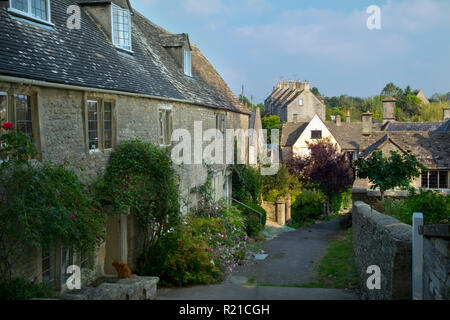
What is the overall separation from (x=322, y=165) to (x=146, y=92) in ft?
76.5

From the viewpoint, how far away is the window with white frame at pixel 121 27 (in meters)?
13.4

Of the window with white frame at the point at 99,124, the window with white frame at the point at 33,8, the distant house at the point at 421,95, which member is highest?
the distant house at the point at 421,95

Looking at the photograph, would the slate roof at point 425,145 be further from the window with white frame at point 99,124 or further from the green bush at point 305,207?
the window with white frame at point 99,124

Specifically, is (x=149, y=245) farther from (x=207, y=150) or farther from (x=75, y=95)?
(x=207, y=150)

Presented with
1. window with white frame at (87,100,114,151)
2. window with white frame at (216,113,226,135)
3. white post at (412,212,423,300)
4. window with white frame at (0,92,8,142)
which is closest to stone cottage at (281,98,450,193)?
window with white frame at (216,113,226,135)

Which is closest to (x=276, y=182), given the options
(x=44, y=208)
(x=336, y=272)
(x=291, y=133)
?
(x=336, y=272)

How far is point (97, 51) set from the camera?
1158 centimetres

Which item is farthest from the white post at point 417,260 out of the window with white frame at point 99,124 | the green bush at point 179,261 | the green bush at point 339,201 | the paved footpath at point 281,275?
the green bush at point 339,201

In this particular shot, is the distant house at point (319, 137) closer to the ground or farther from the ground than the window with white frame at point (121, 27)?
closer to the ground

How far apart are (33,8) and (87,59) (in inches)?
66.9

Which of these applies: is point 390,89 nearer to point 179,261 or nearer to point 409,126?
point 409,126

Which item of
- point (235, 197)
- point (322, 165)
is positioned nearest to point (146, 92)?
point (235, 197)

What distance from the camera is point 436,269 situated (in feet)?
16.9

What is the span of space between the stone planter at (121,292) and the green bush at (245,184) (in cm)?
1650
